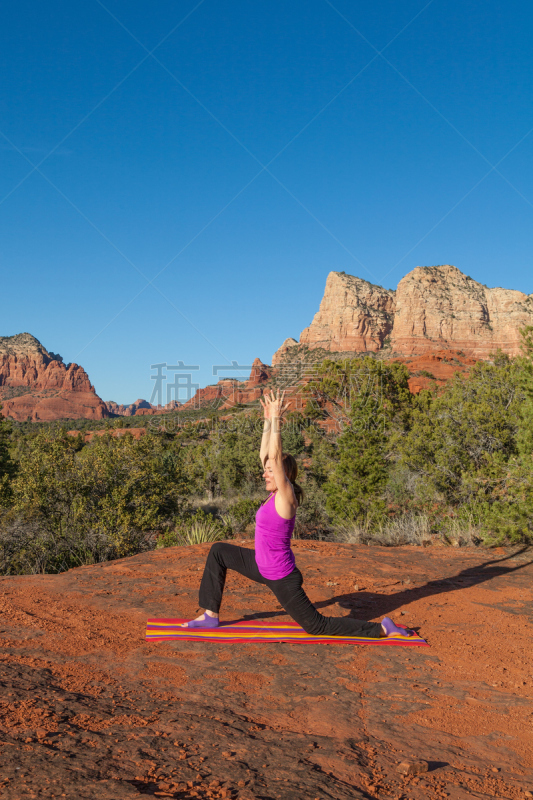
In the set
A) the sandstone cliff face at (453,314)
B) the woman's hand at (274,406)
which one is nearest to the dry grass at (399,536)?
the woman's hand at (274,406)

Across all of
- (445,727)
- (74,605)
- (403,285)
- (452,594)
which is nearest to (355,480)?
(452,594)

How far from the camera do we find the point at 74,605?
5383 mm

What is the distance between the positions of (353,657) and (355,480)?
13.1m

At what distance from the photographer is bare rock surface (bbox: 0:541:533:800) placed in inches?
87.0

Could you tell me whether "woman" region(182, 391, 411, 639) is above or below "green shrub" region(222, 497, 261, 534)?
above

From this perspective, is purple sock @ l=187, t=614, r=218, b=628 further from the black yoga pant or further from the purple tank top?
the purple tank top

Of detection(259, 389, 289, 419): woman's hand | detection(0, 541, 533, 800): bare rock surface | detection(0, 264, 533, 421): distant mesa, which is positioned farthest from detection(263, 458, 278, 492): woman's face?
detection(0, 264, 533, 421): distant mesa

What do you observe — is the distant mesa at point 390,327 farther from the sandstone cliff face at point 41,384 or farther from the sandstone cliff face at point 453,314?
the sandstone cliff face at point 41,384

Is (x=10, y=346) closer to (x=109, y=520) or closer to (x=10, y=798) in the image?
(x=109, y=520)

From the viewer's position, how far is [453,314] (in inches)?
3666

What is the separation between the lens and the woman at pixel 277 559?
4289 millimetres

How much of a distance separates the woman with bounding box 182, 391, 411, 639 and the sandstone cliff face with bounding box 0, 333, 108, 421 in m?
113

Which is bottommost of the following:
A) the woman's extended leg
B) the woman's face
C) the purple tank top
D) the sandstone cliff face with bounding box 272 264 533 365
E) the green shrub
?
the green shrub

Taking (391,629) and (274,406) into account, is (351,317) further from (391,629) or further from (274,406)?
(274,406)
